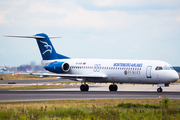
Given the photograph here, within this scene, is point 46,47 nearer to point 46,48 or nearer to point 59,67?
point 46,48

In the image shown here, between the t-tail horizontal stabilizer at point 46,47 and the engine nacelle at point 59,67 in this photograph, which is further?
the t-tail horizontal stabilizer at point 46,47

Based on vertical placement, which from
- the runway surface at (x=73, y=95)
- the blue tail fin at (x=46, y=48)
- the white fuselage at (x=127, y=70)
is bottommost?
the runway surface at (x=73, y=95)

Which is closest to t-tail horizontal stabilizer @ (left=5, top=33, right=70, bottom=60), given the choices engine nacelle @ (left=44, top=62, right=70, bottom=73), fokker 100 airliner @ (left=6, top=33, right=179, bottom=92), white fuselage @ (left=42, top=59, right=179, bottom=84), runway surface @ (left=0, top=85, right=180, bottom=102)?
fokker 100 airliner @ (left=6, top=33, right=179, bottom=92)

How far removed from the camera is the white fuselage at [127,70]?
3603cm

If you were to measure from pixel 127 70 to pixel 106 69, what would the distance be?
10.6ft

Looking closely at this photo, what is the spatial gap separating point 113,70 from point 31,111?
22.9m

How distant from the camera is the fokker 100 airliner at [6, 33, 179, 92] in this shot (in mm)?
36281

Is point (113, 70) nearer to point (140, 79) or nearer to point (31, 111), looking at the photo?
point (140, 79)

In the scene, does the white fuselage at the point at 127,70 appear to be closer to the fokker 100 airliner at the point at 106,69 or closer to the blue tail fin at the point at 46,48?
the fokker 100 airliner at the point at 106,69

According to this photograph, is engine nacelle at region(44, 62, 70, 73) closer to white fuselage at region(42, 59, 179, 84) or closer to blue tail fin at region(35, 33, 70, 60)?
white fuselage at region(42, 59, 179, 84)

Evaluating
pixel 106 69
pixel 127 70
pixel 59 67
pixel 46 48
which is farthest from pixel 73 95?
pixel 46 48

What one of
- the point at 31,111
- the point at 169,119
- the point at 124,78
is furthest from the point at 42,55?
the point at 169,119

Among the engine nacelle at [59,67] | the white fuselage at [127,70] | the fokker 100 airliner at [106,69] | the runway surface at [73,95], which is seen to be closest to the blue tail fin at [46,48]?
the fokker 100 airliner at [106,69]

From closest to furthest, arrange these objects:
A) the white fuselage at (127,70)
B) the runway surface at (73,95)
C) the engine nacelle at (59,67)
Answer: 1. the runway surface at (73,95)
2. the white fuselage at (127,70)
3. the engine nacelle at (59,67)
